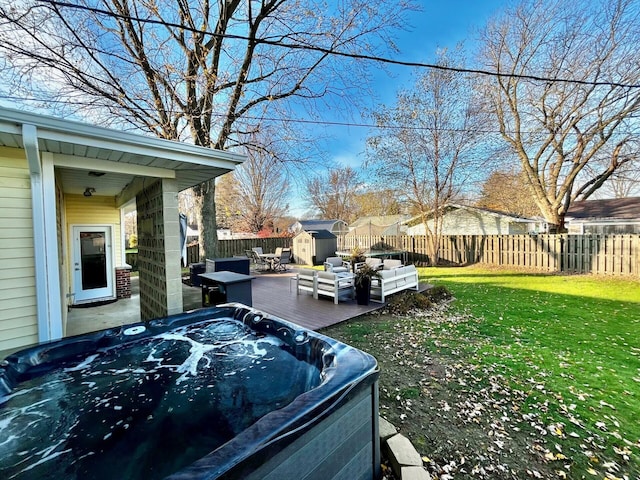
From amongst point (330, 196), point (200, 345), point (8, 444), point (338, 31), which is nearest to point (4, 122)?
point (8, 444)

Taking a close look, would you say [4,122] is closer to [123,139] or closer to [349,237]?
[123,139]

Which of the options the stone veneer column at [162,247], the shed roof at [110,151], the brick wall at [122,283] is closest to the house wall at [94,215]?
the brick wall at [122,283]

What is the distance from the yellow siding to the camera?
682cm

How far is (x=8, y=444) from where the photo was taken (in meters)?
2.25

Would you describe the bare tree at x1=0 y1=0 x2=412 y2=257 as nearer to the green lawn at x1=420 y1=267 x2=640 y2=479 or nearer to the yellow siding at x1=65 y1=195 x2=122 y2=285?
the yellow siding at x1=65 y1=195 x2=122 y2=285

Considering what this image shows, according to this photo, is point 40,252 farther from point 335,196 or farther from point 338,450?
point 335,196

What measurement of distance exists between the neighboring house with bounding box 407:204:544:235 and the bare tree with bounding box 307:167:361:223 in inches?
569

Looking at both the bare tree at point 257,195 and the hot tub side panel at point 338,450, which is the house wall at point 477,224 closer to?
the bare tree at point 257,195

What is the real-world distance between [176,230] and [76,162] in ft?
4.32

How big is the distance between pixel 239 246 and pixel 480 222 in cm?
1439

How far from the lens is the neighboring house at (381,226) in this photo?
1000 inches

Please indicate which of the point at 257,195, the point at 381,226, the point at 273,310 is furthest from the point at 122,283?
the point at 381,226

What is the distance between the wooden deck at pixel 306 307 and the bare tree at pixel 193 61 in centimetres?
380

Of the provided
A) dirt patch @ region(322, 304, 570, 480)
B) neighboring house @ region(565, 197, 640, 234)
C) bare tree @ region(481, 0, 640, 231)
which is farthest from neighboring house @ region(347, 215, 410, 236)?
dirt patch @ region(322, 304, 570, 480)
